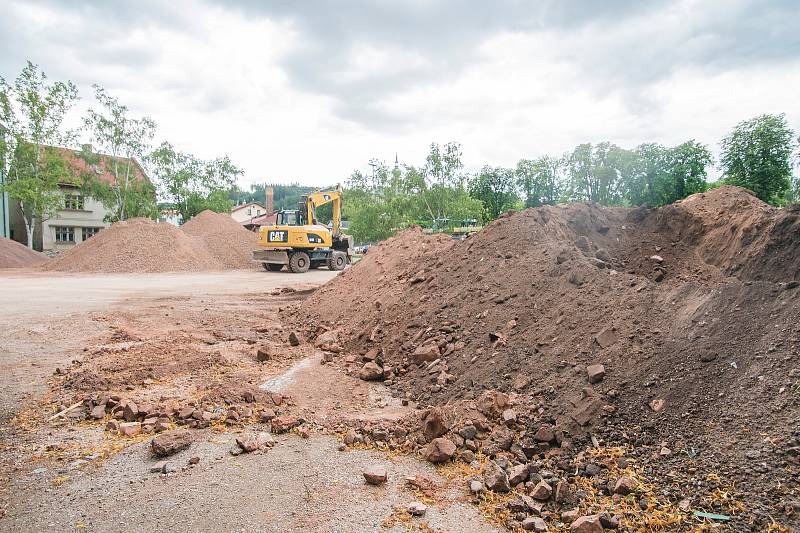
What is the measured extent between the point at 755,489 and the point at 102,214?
48.7 meters

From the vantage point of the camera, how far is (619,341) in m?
4.52

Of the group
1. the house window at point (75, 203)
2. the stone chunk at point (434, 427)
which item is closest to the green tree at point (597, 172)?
the stone chunk at point (434, 427)

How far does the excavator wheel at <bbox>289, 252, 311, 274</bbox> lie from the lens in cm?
2144

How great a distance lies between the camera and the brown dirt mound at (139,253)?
22656 millimetres

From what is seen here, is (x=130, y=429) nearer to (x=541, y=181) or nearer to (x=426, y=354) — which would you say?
(x=426, y=354)

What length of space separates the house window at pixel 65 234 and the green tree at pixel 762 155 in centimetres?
4548

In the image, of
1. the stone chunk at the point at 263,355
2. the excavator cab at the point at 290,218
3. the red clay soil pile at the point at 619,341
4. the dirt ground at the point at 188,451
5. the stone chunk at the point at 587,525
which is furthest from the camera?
the excavator cab at the point at 290,218

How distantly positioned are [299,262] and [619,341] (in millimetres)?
18207

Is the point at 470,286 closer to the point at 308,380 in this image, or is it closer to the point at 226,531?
the point at 308,380

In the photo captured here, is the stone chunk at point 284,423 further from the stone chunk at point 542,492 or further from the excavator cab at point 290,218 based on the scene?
the excavator cab at point 290,218

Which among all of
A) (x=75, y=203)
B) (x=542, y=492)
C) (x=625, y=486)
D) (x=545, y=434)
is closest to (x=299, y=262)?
(x=545, y=434)

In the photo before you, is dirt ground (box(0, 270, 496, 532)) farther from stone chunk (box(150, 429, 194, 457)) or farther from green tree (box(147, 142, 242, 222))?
green tree (box(147, 142, 242, 222))

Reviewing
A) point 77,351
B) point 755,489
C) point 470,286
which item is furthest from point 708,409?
point 77,351

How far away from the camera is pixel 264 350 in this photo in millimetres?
6895
